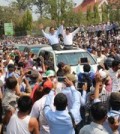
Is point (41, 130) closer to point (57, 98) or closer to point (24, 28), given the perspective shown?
point (57, 98)

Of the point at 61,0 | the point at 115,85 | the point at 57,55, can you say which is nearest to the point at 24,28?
the point at 61,0

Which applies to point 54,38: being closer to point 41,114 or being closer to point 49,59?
point 49,59

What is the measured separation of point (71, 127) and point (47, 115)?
1.13 ft

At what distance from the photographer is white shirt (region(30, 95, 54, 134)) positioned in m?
6.29

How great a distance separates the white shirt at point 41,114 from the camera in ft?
20.6

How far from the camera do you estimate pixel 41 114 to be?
20.8 feet

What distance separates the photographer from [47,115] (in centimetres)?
572

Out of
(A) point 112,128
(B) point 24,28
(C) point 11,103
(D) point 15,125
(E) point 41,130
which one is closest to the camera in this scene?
(A) point 112,128

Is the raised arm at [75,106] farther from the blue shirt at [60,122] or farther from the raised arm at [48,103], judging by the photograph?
the raised arm at [48,103]

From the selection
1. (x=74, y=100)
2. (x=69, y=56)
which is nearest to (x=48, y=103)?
(x=74, y=100)

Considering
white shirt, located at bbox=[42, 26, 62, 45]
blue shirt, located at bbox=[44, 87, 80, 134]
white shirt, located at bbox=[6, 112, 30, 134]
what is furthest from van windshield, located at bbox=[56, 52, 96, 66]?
white shirt, located at bbox=[6, 112, 30, 134]

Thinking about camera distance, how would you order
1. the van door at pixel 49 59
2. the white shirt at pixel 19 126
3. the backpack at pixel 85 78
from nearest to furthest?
the white shirt at pixel 19 126 → the backpack at pixel 85 78 → the van door at pixel 49 59

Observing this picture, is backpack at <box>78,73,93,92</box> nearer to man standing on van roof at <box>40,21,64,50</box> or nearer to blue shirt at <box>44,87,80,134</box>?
blue shirt at <box>44,87,80,134</box>

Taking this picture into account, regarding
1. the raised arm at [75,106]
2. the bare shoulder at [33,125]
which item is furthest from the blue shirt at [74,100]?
the bare shoulder at [33,125]
